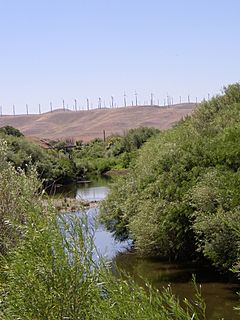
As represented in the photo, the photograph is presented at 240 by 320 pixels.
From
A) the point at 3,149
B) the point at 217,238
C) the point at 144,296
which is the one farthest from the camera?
the point at 217,238

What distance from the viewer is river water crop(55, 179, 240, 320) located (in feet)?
88.7

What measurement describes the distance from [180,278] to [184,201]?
3.53 m

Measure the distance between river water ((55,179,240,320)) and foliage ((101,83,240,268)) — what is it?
890mm

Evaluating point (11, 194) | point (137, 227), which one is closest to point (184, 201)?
point (137, 227)

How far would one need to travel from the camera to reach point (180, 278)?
104 feet

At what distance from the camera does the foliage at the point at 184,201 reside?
29062 mm

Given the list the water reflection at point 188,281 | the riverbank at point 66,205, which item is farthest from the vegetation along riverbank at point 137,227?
the water reflection at point 188,281

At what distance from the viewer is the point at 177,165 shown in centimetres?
3431

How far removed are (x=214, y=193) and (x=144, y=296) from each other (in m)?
20.5

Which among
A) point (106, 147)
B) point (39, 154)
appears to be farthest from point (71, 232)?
point (106, 147)

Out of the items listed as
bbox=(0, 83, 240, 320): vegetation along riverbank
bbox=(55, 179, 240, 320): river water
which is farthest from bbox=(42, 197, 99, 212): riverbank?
bbox=(55, 179, 240, 320): river water

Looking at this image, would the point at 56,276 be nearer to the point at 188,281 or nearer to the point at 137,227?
the point at 188,281

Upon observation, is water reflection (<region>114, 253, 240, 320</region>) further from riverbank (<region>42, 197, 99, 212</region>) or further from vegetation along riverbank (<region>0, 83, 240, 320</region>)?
riverbank (<region>42, 197, 99, 212</region>)

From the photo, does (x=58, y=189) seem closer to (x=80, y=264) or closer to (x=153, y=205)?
(x=153, y=205)
